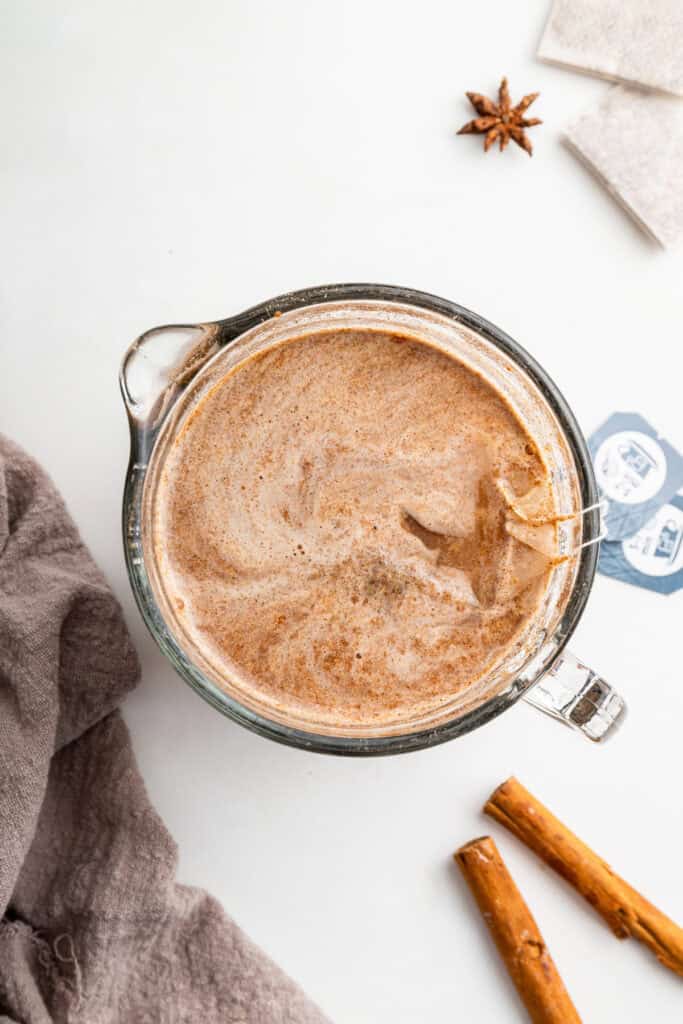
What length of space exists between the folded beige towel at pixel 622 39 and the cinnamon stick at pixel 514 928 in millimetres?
982

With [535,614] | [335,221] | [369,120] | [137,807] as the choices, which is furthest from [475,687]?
[369,120]

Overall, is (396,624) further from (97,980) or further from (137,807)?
(97,980)

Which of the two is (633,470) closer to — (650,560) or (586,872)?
(650,560)

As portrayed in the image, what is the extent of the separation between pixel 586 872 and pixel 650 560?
402mm

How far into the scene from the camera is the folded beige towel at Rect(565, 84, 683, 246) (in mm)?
1306

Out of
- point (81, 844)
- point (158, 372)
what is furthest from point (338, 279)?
point (81, 844)

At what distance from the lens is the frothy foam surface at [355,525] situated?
3.66ft

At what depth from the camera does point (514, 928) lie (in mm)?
1307

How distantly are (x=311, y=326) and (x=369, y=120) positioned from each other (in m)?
0.36

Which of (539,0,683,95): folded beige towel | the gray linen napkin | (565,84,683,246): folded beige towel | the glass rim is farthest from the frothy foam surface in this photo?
(539,0,683,95): folded beige towel

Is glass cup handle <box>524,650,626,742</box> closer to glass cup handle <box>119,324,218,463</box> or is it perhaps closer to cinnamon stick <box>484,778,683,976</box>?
cinnamon stick <box>484,778,683,976</box>

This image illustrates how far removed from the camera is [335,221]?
4.34 ft

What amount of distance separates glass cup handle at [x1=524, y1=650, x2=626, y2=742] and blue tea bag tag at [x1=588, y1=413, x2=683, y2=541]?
0.77ft

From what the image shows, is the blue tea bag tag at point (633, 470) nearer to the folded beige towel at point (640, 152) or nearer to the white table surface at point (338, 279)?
the white table surface at point (338, 279)
